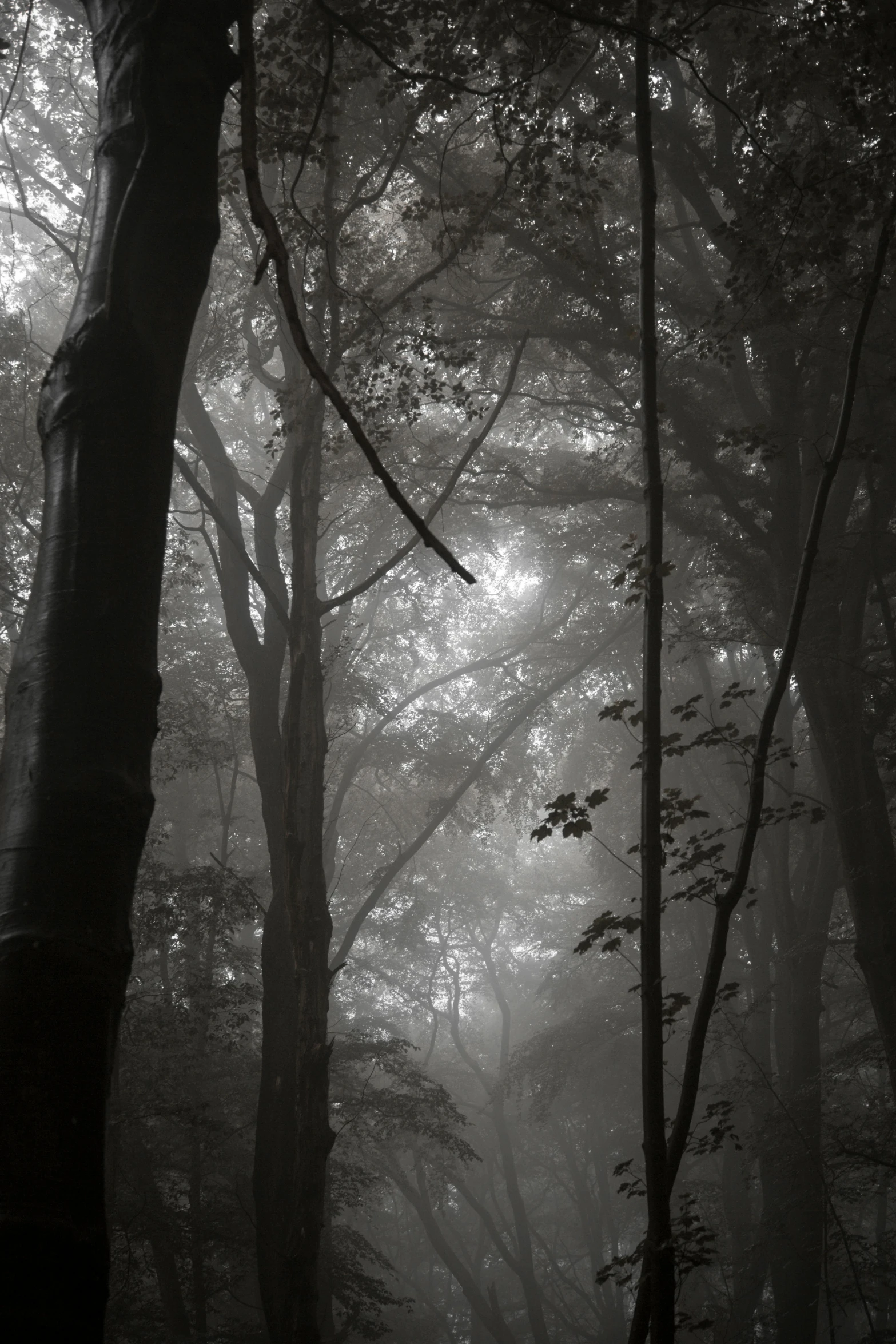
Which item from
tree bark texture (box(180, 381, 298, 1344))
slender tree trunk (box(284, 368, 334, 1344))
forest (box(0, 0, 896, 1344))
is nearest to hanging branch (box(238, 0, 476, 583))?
forest (box(0, 0, 896, 1344))

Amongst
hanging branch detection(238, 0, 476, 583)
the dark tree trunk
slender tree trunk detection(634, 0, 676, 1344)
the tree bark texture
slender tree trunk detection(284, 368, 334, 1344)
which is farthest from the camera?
the tree bark texture

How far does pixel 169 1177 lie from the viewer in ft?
36.9

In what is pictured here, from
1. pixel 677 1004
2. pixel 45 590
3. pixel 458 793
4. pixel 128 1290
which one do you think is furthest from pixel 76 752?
pixel 458 793

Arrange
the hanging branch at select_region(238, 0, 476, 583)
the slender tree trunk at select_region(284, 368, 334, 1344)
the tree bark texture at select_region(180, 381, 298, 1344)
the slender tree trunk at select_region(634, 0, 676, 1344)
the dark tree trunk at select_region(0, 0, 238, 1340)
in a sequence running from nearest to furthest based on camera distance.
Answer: the dark tree trunk at select_region(0, 0, 238, 1340), the hanging branch at select_region(238, 0, 476, 583), the slender tree trunk at select_region(634, 0, 676, 1344), the slender tree trunk at select_region(284, 368, 334, 1344), the tree bark texture at select_region(180, 381, 298, 1344)

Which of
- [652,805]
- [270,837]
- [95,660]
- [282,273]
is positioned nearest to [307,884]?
[652,805]

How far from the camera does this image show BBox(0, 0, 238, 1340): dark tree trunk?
37.7 inches

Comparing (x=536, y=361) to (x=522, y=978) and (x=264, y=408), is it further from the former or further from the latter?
(x=522, y=978)

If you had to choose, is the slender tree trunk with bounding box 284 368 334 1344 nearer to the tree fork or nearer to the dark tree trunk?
the tree fork

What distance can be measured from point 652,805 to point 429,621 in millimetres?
17368

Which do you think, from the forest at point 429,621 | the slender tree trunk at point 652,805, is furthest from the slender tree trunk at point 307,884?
the slender tree trunk at point 652,805

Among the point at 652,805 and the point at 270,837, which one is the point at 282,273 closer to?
the point at 652,805

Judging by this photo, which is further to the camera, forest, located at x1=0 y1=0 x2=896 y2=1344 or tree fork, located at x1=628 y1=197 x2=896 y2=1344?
tree fork, located at x1=628 y1=197 x2=896 y2=1344

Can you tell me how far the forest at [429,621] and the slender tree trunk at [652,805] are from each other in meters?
0.02

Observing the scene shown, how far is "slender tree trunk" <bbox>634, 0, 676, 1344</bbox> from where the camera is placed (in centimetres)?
198
